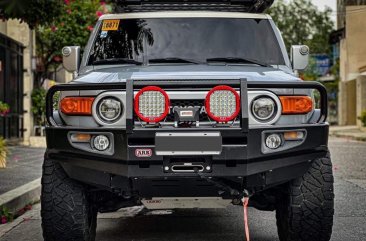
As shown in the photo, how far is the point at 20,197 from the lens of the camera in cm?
855

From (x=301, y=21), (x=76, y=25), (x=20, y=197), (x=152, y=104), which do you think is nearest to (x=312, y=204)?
(x=152, y=104)

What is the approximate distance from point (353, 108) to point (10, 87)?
35.0 m

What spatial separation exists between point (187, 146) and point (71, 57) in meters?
2.27

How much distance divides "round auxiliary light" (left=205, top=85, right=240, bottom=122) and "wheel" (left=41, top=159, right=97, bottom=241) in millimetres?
1148

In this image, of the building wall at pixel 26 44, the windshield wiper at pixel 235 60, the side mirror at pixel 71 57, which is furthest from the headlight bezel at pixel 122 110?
the building wall at pixel 26 44

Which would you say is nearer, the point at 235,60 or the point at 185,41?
the point at 235,60

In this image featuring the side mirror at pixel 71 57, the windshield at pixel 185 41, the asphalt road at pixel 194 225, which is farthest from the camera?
the side mirror at pixel 71 57

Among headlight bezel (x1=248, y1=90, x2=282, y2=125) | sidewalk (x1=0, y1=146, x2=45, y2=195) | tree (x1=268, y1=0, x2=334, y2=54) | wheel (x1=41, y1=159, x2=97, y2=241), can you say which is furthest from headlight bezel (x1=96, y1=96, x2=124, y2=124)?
tree (x1=268, y1=0, x2=334, y2=54)

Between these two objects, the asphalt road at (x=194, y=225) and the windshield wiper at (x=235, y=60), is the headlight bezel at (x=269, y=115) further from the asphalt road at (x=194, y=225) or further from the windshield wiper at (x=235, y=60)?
the asphalt road at (x=194, y=225)

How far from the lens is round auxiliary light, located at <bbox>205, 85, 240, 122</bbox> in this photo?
15.7 feet

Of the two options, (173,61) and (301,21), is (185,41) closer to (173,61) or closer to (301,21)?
(173,61)

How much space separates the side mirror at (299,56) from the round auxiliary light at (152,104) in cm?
205

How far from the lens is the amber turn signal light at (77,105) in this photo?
4980mm

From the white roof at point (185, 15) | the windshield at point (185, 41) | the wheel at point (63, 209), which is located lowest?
the wheel at point (63, 209)
